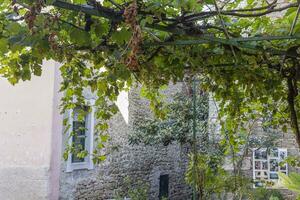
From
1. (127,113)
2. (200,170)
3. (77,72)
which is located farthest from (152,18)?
(127,113)

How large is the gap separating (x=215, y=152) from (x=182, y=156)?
3.99 metres

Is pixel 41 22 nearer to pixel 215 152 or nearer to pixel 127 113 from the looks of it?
pixel 215 152

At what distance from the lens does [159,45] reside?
7.27 feet

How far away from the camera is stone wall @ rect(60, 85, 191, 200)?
765 cm

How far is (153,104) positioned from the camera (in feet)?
12.1

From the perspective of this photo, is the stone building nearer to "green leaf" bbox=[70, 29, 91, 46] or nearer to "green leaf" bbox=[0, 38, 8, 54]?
"green leaf" bbox=[0, 38, 8, 54]

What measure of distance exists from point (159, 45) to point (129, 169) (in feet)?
23.9

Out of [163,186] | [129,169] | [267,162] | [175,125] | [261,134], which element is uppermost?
[175,125]

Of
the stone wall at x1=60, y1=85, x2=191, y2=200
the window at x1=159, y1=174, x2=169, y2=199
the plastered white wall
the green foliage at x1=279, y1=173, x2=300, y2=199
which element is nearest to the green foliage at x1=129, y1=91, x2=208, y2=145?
the stone wall at x1=60, y1=85, x2=191, y2=200

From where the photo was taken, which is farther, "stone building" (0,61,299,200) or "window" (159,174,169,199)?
"window" (159,174,169,199)

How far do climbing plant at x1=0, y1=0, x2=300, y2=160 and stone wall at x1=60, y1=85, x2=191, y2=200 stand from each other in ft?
14.1

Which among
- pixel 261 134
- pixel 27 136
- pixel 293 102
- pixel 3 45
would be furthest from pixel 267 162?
pixel 3 45

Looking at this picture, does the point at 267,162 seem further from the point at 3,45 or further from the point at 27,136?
the point at 3,45

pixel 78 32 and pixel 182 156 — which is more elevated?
pixel 78 32
